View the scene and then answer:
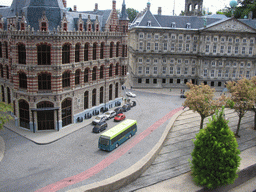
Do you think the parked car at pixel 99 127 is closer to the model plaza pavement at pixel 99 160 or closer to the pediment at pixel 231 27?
the model plaza pavement at pixel 99 160

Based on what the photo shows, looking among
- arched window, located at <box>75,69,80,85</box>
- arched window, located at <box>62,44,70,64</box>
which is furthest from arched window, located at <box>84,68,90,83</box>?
arched window, located at <box>62,44,70,64</box>

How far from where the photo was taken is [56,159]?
3772 cm

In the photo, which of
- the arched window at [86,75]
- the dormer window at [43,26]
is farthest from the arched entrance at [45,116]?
the dormer window at [43,26]

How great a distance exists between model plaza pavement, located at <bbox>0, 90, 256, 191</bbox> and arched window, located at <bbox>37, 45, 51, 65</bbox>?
13.3 m

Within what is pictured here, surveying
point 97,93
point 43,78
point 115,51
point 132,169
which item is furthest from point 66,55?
point 132,169

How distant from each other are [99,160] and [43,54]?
2086 cm

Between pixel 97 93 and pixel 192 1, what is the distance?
6108 cm

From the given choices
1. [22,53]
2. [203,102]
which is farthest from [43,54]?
[203,102]

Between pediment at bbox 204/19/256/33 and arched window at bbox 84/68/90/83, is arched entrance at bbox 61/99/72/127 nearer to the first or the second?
arched window at bbox 84/68/90/83

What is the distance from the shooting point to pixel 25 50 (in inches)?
1761

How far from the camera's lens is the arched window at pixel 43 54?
44.9 m

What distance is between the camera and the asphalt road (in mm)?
32391

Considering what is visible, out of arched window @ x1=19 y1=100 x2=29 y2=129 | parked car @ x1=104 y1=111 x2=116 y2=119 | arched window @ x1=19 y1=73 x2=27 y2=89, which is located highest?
arched window @ x1=19 y1=73 x2=27 y2=89

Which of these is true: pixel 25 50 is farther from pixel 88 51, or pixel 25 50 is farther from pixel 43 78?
pixel 88 51
